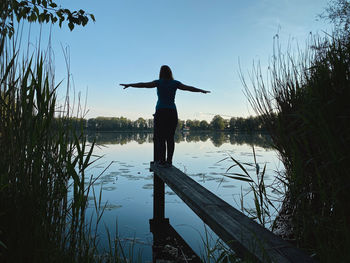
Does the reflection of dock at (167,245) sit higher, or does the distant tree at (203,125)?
the distant tree at (203,125)

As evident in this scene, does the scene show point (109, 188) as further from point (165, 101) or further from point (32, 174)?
point (32, 174)

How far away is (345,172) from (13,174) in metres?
2.24

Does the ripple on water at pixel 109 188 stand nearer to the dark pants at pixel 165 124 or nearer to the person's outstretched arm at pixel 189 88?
the dark pants at pixel 165 124

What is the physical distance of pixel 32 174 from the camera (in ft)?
5.80

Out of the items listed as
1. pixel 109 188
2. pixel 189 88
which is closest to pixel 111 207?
pixel 109 188

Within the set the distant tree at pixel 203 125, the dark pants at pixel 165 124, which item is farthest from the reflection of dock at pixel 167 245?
the distant tree at pixel 203 125

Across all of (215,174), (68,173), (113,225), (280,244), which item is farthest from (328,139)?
(215,174)

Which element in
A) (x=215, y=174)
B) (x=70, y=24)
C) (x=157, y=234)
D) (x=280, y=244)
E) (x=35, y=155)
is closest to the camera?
(x=280, y=244)

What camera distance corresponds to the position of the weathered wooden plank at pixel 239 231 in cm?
154

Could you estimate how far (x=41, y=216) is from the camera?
177cm

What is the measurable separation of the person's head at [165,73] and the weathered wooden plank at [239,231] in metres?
2.04

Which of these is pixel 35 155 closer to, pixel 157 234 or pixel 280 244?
pixel 280 244

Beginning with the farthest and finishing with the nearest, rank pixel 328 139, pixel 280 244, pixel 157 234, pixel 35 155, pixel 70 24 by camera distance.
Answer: pixel 157 234, pixel 70 24, pixel 35 155, pixel 280 244, pixel 328 139

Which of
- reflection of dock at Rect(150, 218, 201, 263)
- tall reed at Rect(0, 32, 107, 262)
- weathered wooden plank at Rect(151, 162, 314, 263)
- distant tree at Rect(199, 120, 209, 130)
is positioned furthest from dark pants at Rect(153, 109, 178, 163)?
distant tree at Rect(199, 120, 209, 130)
